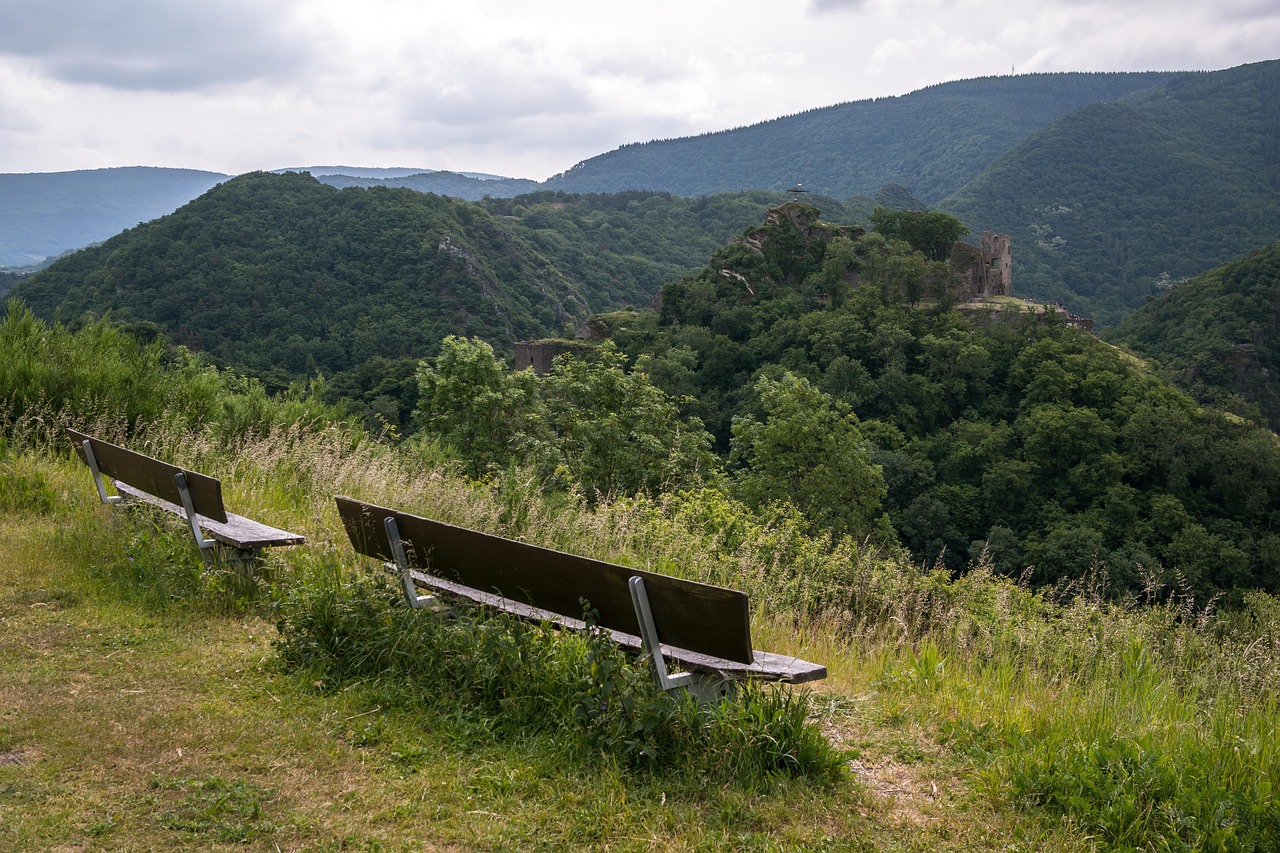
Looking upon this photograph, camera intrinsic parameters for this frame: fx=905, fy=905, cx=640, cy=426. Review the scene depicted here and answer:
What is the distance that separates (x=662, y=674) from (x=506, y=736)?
60cm

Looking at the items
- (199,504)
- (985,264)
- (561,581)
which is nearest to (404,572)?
(561,581)

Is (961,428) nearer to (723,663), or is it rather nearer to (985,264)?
(985,264)

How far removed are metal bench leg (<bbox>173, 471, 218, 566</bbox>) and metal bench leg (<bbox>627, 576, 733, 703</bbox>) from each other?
8.79 feet

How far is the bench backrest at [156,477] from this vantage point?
4.34 m

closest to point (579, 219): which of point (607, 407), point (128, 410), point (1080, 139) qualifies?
point (1080, 139)

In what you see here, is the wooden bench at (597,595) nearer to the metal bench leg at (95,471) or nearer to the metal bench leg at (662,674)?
the metal bench leg at (662,674)

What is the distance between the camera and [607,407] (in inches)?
728

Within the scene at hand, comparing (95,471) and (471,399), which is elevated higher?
(95,471)

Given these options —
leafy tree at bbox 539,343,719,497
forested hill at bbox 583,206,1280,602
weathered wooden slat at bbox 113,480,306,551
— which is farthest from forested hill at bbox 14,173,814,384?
weathered wooden slat at bbox 113,480,306,551

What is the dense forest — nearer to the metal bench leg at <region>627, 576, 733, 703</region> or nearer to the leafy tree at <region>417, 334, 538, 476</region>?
the leafy tree at <region>417, 334, 538, 476</region>

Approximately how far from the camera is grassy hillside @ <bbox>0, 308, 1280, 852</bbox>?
242 cm

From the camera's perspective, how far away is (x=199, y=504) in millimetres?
4504

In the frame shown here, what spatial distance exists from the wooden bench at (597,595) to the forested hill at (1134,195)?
94.5 meters

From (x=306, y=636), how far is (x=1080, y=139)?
13180 cm
